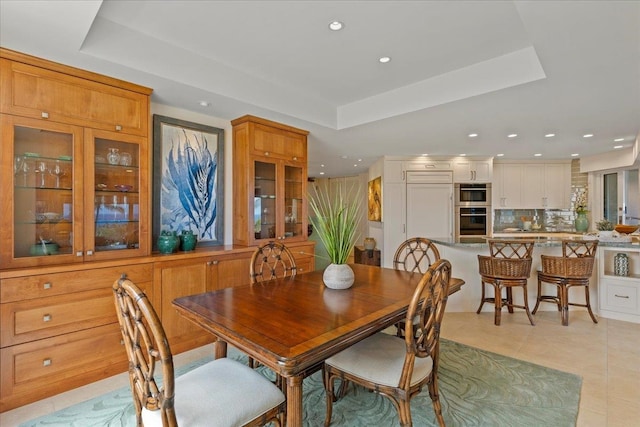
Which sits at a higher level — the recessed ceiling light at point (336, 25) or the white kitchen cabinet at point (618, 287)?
the recessed ceiling light at point (336, 25)

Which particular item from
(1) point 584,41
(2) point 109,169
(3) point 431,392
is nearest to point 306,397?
(3) point 431,392

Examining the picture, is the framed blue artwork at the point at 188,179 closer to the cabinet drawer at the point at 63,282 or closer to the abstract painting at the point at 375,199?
the cabinet drawer at the point at 63,282

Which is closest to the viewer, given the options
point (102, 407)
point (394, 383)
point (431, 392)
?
point (394, 383)

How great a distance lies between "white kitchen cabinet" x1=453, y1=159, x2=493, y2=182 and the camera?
6.04 meters

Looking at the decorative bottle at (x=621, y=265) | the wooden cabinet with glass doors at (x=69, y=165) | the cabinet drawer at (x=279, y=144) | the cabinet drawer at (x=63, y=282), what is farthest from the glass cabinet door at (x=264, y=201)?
the decorative bottle at (x=621, y=265)

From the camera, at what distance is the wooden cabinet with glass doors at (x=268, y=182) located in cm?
349

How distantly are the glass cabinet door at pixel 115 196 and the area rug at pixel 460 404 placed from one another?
42.3 inches

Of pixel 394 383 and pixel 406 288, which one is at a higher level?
pixel 406 288

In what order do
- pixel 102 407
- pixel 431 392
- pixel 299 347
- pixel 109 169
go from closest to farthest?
pixel 299 347 → pixel 431 392 → pixel 102 407 → pixel 109 169

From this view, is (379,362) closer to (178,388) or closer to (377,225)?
(178,388)

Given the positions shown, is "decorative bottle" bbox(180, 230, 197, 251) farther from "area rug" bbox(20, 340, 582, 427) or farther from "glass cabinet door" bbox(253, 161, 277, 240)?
"area rug" bbox(20, 340, 582, 427)

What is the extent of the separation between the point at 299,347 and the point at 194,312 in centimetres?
69

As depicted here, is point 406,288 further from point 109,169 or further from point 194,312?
point 109,169

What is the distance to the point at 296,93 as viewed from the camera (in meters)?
3.49
